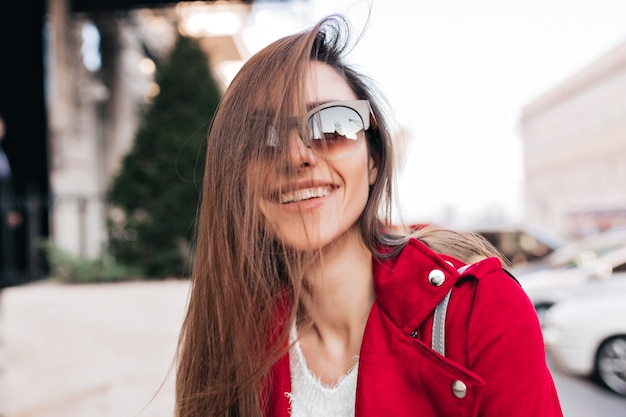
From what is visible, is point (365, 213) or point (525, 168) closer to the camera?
point (365, 213)

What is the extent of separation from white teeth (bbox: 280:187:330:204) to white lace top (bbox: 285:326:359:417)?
56cm

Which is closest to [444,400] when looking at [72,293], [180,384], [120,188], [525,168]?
[180,384]

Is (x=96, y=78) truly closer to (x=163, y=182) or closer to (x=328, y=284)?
(x=163, y=182)

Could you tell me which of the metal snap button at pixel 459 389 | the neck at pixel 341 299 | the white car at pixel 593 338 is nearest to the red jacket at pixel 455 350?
the metal snap button at pixel 459 389

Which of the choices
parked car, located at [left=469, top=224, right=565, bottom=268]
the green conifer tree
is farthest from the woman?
parked car, located at [left=469, top=224, right=565, bottom=268]

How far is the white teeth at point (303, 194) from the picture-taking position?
4.87ft

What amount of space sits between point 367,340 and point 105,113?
9.71 meters

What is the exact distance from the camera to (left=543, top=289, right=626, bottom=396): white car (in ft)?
9.36

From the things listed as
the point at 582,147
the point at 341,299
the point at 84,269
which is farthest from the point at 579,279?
the point at 84,269

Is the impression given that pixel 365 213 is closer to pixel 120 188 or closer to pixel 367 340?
pixel 367 340

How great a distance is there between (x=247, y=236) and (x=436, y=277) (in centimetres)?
60

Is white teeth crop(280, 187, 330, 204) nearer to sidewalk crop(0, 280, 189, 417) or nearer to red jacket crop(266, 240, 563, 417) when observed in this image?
red jacket crop(266, 240, 563, 417)

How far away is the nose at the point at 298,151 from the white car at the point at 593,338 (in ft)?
7.50

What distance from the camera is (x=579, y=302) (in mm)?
3750
